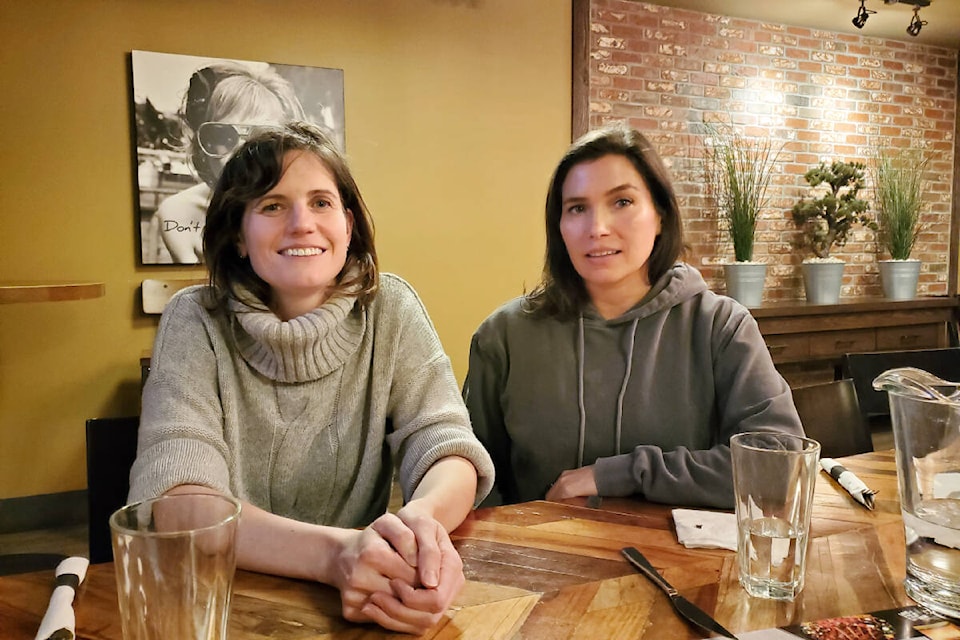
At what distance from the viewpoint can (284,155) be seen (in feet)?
4.18

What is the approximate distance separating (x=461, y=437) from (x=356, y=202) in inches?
19.6

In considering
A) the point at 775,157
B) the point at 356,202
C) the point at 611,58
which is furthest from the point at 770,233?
the point at 356,202

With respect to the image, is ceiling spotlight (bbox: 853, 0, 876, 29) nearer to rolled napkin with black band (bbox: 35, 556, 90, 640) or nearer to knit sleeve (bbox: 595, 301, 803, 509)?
knit sleeve (bbox: 595, 301, 803, 509)

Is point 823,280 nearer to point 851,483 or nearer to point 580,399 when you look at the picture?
point 580,399

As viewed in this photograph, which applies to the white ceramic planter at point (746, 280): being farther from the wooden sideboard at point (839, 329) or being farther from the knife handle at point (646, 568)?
the knife handle at point (646, 568)

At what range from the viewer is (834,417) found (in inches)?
66.6

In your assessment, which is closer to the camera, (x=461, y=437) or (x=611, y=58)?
(x=461, y=437)

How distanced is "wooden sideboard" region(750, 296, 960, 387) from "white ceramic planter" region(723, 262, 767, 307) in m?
0.11

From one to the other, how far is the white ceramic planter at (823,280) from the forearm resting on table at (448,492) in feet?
13.2

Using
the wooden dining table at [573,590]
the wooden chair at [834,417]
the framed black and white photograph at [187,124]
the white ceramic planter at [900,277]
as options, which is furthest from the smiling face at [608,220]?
the white ceramic planter at [900,277]

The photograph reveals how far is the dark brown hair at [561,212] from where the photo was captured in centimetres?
160

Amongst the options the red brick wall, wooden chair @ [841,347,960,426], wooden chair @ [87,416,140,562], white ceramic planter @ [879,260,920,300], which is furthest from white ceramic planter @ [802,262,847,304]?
wooden chair @ [87,416,140,562]

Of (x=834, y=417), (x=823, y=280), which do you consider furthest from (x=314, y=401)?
(x=823, y=280)

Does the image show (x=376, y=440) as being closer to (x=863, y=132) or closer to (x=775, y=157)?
(x=775, y=157)
